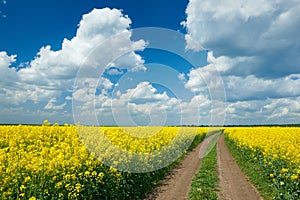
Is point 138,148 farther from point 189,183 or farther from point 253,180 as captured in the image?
point 253,180

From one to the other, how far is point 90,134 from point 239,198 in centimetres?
704

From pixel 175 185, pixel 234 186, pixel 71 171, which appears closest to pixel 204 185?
pixel 175 185

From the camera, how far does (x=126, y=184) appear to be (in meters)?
10.9

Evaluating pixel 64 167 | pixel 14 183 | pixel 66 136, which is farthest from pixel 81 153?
pixel 66 136

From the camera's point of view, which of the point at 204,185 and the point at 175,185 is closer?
the point at 204,185

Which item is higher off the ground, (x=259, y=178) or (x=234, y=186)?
(x=259, y=178)

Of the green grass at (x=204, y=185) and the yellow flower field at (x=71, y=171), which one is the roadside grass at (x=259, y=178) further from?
the yellow flower field at (x=71, y=171)

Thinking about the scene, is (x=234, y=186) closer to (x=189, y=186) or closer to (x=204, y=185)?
(x=204, y=185)

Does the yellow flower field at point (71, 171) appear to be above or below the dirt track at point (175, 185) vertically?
above

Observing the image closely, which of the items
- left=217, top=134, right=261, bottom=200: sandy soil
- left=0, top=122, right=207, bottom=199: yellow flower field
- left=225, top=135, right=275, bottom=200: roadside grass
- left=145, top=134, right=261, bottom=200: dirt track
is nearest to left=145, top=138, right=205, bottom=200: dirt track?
left=145, top=134, right=261, bottom=200: dirt track

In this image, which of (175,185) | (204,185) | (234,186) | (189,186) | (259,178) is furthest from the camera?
(259,178)

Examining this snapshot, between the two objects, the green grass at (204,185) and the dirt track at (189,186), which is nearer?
the green grass at (204,185)

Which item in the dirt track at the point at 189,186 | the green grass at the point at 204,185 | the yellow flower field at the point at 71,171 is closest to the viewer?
the yellow flower field at the point at 71,171

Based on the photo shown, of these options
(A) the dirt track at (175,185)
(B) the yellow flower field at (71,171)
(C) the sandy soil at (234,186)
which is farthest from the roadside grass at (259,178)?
(B) the yellow flower field at (71,171)
